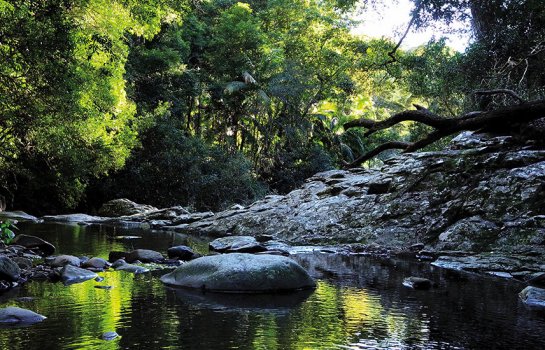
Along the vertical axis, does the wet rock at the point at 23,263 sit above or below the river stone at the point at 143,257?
above

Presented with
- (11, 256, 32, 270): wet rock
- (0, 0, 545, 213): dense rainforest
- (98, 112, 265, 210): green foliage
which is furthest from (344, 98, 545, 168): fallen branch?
(98, 112, 265, 210): green foliage

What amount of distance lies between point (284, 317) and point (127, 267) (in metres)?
3.37

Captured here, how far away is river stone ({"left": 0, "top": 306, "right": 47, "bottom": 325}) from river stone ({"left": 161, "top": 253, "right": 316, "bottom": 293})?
1989mm

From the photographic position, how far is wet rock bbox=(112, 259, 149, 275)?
7.07 metres

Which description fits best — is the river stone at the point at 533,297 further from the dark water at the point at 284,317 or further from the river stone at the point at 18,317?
the river stone at the point at 18,317

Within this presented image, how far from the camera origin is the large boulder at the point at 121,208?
2192 centimetres

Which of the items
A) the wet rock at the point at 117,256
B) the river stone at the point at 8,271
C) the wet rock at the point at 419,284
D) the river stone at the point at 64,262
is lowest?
the wet rock at the point at 419,284

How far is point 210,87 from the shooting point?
27422mm

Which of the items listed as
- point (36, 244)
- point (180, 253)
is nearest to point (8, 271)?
point (180, 253)


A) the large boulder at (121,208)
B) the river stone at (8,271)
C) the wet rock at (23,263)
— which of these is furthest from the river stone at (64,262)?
the large boulder at (121,208)

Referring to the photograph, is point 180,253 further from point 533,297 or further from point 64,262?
point 533,297

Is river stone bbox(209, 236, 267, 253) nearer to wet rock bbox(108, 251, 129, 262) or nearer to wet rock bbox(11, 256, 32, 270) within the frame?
wet rock bbox(108, 251, 129, 262)

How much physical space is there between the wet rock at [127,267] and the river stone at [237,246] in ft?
7.36

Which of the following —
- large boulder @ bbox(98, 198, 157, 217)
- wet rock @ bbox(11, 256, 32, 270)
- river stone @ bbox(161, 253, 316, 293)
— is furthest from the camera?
large boulder @ bbox(98, 198, 157, 217)
